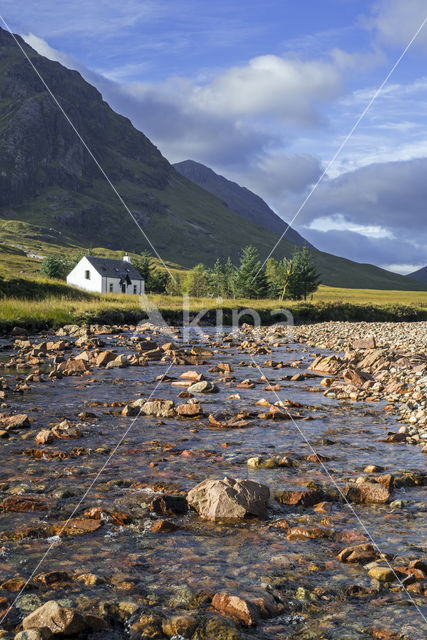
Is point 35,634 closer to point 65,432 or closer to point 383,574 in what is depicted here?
point 383,574

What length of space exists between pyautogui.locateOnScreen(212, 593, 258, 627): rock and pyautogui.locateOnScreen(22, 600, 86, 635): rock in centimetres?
114

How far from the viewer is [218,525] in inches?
250

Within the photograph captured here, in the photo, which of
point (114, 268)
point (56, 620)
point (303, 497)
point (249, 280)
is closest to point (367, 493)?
point (303, 497)

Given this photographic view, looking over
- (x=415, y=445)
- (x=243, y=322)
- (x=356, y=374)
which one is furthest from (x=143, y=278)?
(x=415, y=445)

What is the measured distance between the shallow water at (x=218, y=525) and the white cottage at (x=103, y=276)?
88079 millimetres

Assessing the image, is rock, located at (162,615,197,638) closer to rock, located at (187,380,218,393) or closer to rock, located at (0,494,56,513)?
rock, located at (0,494,56,513)

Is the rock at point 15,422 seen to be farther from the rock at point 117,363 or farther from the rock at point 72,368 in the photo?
the rock at point 117,363

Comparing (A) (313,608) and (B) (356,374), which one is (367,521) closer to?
(A) (313,608)

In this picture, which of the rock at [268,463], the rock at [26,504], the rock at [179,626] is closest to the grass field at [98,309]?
the rock at [268,463]

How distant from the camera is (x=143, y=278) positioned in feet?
371

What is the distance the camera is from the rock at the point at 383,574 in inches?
199

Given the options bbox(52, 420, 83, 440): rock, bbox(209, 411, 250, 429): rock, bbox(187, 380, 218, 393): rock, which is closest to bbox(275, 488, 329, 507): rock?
bbox(209, 411, 250, 429): rock

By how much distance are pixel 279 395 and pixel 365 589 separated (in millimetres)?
10783

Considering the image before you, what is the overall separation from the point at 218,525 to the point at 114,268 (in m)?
100
